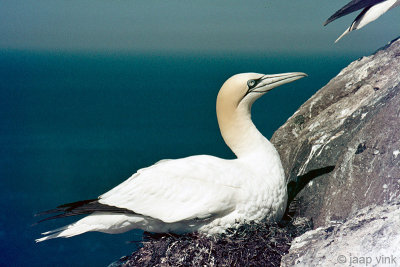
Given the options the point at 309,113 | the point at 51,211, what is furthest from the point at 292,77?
the point at 51,211

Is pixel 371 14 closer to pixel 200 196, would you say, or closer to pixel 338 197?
pixel 338 197

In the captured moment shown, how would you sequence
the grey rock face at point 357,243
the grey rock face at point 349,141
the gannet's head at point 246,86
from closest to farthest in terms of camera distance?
the grey rock face at point 357,243 < the grey rock face at point 349,141 < the gannet's head at point 246,86

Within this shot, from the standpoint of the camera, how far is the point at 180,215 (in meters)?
3.73

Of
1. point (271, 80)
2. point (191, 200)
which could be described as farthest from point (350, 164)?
point (191, 200)

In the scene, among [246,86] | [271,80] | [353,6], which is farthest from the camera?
[353,6]

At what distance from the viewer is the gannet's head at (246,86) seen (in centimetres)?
402

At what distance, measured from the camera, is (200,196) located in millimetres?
3781

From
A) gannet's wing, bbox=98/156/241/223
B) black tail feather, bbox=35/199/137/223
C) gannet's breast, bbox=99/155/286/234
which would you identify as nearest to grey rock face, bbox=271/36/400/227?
gannet's breast, bbox=99/155/286/234

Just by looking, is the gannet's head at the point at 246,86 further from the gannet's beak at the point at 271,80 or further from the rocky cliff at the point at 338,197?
the rocky cliff at the point at 338,197

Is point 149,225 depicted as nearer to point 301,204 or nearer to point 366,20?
point 301,204

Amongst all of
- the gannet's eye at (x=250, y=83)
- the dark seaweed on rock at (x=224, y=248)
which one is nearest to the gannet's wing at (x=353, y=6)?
the gannet's eye at (x=250, y=83)

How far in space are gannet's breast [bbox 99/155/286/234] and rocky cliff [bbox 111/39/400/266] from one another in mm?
121

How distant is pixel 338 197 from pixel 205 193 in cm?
109

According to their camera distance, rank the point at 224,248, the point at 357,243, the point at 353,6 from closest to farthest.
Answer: the point at 357,243 → the point at 224,248 → the point at 353,6
